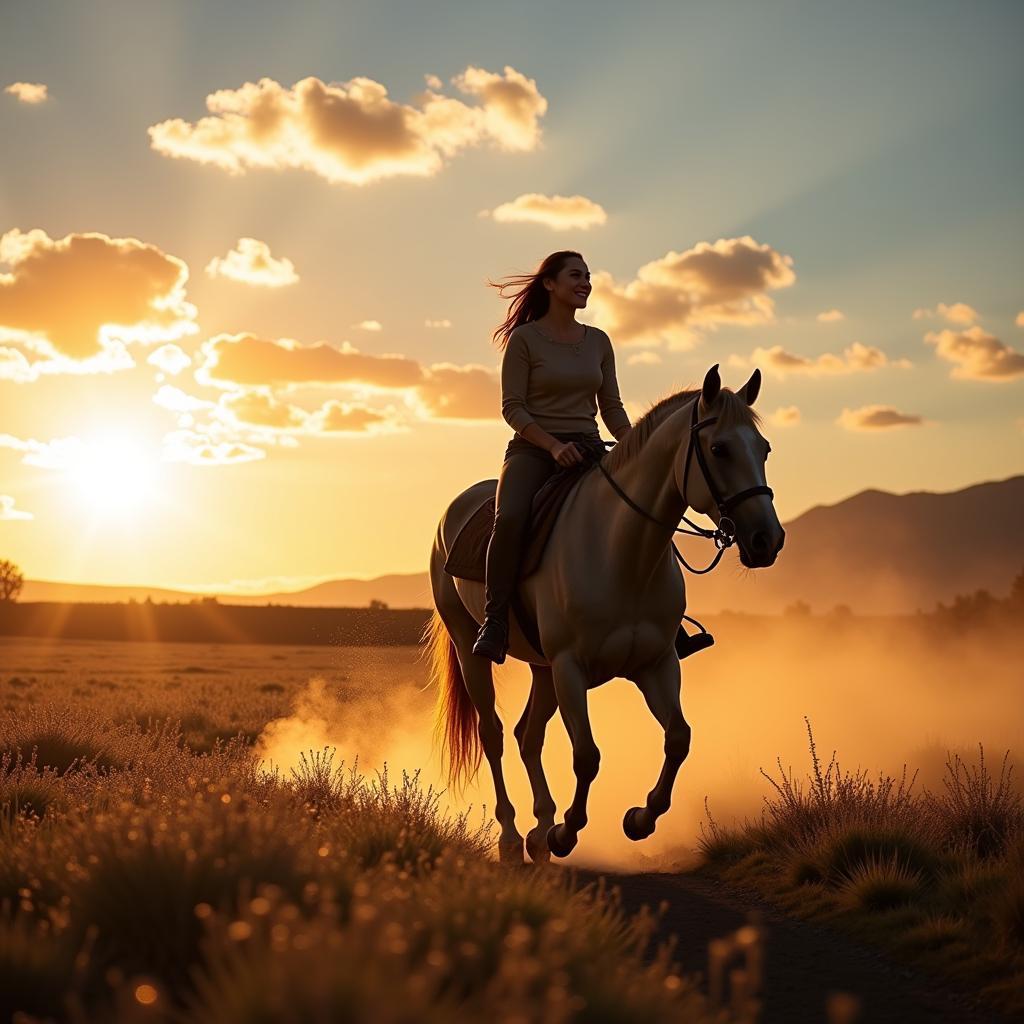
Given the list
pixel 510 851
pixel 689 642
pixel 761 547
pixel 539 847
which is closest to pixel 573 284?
pixel 689 642

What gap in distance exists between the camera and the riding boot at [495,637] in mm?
8617

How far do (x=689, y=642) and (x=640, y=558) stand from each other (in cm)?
124

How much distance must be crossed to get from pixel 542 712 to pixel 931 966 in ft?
11.9

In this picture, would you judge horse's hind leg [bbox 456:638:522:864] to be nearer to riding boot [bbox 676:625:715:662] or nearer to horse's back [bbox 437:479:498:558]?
horse's back [bbox 437:479:498:558]

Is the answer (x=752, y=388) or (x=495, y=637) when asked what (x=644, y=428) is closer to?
(x=752, y=388)

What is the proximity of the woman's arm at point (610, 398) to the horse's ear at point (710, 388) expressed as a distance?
2.09m

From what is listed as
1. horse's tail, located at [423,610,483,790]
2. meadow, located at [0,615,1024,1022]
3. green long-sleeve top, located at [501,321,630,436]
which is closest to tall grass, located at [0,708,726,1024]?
meadow, located at [0,615,1024,1022]

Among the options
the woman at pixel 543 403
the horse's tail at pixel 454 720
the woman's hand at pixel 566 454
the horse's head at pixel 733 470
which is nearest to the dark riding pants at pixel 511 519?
the woman at pixel 543 403

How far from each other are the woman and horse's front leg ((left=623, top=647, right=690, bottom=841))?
2.43 ft

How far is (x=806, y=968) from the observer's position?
270 inches

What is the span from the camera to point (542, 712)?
947cm

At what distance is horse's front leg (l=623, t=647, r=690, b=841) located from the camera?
7.73m

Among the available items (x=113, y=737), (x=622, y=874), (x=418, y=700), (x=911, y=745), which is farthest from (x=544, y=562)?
(x=418, y=700)

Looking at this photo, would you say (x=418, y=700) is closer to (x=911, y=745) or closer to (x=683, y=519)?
(x=911, y=745)
